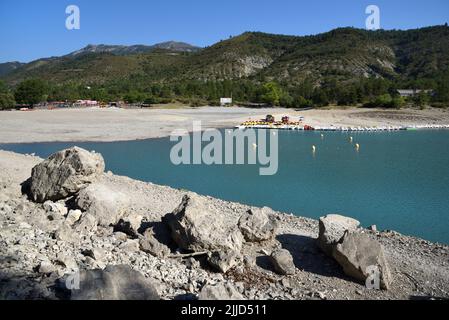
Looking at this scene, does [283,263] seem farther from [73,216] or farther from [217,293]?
[73,216]

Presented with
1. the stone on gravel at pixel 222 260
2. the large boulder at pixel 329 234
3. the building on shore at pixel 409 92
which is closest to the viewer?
the stone on gravel at pixel 222 260

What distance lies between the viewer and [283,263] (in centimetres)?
1071

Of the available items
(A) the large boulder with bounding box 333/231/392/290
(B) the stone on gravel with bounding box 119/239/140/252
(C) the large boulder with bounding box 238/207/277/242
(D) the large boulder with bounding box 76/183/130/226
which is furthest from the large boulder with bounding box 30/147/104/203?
(A) the large boulder with bounding box 333/231/392/290

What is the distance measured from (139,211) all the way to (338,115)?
197 ft

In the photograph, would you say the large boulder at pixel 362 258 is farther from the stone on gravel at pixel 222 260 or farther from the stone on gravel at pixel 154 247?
the stone on gravel at pixel 154 247

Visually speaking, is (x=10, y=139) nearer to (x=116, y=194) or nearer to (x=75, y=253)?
(x=116, y=194)

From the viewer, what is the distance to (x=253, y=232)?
39.9ft

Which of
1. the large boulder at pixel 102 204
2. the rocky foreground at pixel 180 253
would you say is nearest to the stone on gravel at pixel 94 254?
the rocky foreground at pixel 180 253

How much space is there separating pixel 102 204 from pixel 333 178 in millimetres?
17798

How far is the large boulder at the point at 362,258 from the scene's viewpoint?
10.0m

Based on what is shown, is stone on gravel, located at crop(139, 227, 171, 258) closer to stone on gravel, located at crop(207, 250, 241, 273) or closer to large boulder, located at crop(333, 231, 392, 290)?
stone on gravel, located at crop(207, 250, 241, 273)

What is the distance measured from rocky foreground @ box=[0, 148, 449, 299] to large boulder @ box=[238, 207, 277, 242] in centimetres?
3

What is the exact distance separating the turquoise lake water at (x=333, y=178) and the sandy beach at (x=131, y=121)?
4677mm

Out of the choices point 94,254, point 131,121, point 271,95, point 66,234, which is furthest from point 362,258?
point 271,95
